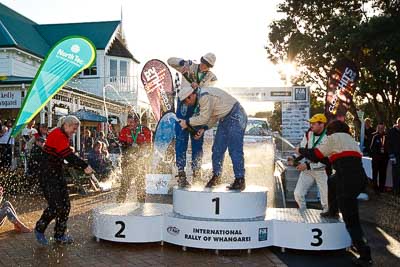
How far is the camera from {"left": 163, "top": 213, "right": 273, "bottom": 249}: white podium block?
5742 millimetres

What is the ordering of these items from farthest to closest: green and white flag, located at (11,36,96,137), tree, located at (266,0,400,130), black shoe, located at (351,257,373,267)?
tree, located at (266,0,400,130)
green and white flag, located at (11,36,96,137)
black shoe, located at (351,257,373,267)

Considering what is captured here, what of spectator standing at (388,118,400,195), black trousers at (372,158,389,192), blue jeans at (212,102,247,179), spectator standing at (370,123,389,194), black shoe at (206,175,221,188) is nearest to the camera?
blue jeans at (212,102,247,179)

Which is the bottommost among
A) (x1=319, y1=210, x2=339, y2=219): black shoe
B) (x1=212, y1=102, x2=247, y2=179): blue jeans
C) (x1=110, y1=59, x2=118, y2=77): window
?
(x1=319, y1=210, x2=339, y2=219): black shoe

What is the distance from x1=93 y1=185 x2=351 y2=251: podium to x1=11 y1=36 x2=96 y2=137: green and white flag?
3972mm

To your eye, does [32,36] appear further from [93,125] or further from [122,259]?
[122,259]

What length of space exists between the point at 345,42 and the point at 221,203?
17207 mm

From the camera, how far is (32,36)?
2595cm

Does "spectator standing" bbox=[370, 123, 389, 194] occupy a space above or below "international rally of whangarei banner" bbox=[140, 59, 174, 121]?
below

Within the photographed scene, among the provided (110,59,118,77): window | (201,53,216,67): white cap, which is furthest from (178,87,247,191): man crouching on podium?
(110,59,118,77): window

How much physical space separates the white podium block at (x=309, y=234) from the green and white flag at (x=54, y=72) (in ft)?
18.0

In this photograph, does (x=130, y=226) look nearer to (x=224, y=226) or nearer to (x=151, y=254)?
(x=151, y=254)

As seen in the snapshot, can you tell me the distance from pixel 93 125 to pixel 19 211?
18284mm

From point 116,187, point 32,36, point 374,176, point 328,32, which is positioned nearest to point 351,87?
point 374,176

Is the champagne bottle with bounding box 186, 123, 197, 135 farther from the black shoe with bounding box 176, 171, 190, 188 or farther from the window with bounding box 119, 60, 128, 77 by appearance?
the window with bounding box 119, 60, 128, 77
